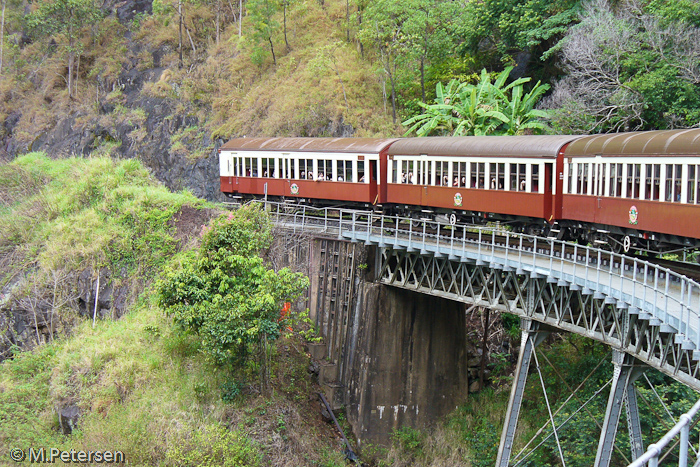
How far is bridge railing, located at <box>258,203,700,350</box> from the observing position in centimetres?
1269

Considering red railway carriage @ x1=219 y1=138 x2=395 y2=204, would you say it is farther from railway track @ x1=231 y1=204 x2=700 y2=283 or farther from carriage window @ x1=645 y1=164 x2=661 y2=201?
carriage window @ x1=645 y1=164 x2=661 y2=201

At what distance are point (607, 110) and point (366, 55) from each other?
60.4 ft

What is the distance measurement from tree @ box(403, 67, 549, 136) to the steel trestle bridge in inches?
325

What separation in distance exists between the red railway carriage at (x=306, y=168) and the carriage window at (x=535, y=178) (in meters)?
6.46

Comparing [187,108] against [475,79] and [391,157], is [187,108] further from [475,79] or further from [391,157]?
[391,157]

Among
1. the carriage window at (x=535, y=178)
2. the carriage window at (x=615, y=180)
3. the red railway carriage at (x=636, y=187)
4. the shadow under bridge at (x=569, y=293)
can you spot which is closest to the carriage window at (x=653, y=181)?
the red railway carriage at (x=636, y=187)

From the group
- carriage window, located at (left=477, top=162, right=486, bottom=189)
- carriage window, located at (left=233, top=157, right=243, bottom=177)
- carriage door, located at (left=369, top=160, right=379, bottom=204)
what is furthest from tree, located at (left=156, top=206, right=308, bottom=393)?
carriage window, located at (left=233, top=157, right=243, bottom=177)

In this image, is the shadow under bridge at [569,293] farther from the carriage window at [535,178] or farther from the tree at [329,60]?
the tree at [329,60]

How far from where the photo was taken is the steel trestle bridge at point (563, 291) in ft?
43.3

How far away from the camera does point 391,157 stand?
2584 centimetres

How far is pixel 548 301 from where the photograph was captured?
18047mm

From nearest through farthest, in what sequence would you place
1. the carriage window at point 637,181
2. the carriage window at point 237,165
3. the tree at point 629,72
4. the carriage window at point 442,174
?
the carriage window at point 637,181
the carriage window at point 442,174
the tree at point 629,72
the carriage window at point 237,165

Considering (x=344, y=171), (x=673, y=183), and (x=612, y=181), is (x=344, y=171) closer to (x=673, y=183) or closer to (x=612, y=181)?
(x=612, y=181)

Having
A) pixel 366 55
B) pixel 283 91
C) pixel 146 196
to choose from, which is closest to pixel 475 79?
pixel 366 55
